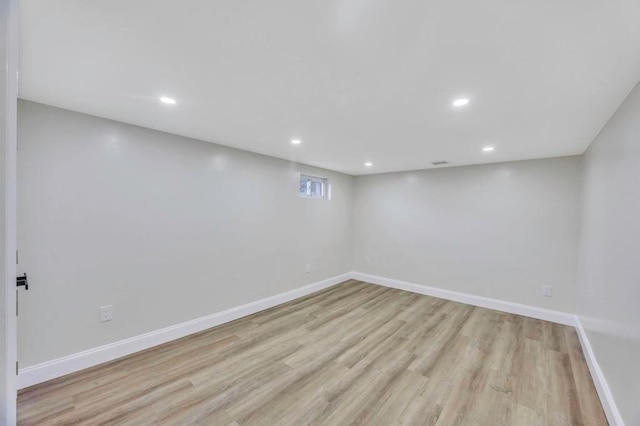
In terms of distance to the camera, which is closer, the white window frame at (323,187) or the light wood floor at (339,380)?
the light wood floor at (339,380)

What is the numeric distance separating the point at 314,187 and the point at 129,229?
2940 millimetres

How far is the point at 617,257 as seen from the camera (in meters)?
1.81

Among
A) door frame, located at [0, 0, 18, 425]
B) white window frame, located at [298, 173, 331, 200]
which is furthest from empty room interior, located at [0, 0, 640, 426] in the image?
white window frame, located at [298, 173, 331, 200]

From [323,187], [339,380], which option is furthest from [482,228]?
[339,380]

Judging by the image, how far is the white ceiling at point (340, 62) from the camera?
1080 mm

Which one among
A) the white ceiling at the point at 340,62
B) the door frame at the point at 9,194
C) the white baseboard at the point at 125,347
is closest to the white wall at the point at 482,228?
the white ceiling at the point at 340,62

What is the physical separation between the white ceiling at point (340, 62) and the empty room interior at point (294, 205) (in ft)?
0.04

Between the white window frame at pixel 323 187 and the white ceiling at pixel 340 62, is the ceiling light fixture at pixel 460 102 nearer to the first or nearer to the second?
the white ceiling at pixel 340 62

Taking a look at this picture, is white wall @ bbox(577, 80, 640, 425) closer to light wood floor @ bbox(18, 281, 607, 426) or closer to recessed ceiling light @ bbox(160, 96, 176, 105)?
light wood floor @ bbox(18, 281, 607, 426)

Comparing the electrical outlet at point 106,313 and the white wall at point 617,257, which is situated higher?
the white wall at point 617,257

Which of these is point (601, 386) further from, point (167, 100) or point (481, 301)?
point (167, 100)

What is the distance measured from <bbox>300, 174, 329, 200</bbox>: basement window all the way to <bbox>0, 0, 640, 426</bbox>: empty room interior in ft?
1.14

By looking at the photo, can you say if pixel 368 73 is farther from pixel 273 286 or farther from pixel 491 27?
pixel 273 286

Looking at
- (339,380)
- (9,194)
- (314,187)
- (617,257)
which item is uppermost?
(314,187)
